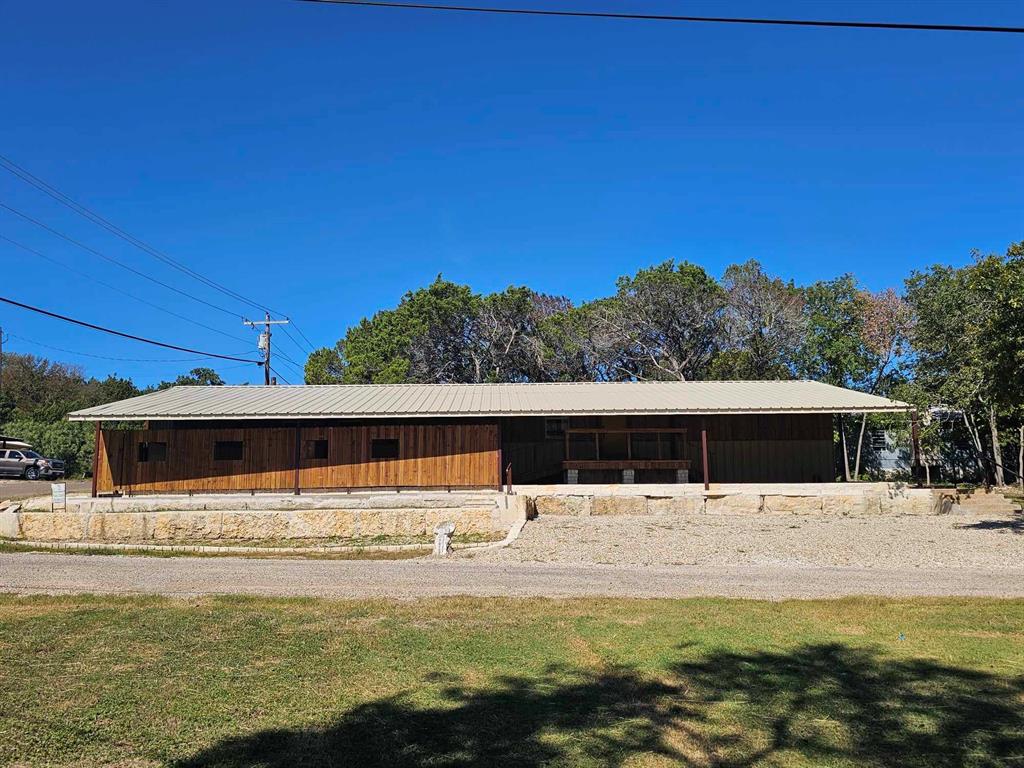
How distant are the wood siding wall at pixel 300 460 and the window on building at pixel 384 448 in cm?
11

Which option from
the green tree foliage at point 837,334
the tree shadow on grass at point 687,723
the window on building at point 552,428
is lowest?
the tree shadow on grass at point 687,723

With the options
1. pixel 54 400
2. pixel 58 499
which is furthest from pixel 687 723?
pixel 54 400

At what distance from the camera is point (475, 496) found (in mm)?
21625

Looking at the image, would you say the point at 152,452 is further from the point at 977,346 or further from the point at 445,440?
the point at 977,346

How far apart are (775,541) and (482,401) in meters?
11.4

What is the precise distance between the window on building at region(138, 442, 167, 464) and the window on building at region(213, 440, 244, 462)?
5.28 ft

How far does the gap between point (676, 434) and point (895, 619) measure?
16.5 metres

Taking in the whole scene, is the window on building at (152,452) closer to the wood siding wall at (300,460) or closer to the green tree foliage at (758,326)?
the wood siding wall at (300,460)

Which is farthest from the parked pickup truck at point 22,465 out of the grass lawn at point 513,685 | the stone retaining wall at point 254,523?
the grass lawn at point 513,685

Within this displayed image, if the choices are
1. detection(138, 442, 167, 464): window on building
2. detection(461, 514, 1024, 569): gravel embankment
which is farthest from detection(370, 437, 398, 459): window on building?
detection(138, 442, 167, 464): window on building

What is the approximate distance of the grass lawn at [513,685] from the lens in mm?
4488

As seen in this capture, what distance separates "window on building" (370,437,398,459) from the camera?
23.2m

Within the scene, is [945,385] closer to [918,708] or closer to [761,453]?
[761,453]

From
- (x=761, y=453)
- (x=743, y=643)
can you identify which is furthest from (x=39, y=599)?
(x=761, y=453)
